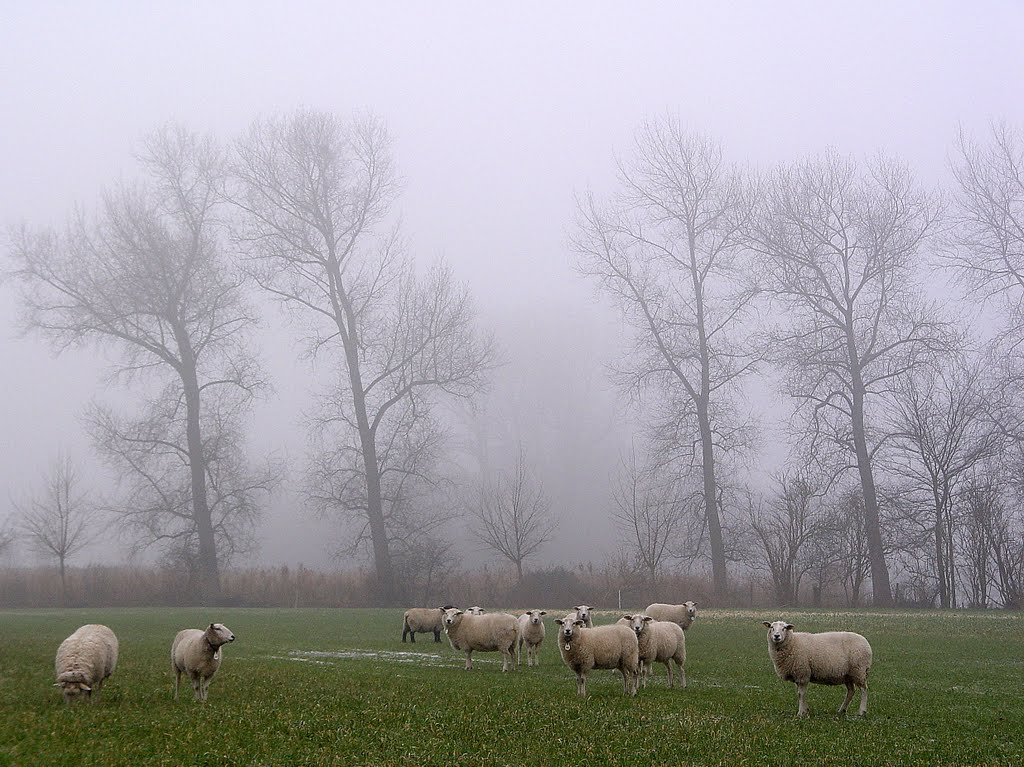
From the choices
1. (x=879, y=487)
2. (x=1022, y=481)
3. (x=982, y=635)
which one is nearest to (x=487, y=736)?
(x=982, y=635)

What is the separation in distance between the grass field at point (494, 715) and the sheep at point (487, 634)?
1.84 feet

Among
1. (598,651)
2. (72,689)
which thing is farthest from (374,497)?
(72,689)

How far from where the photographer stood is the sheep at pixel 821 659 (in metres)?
12.0

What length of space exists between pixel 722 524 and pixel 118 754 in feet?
135

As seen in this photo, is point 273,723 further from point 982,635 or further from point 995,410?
point 995,410

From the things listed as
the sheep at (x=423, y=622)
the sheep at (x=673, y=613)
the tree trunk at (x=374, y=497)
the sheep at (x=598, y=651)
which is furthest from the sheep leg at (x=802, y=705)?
the tree trunk at (x=374, y=497)

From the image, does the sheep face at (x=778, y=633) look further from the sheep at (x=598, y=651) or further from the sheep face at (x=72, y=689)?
the sheep face at (x=72, y=689)

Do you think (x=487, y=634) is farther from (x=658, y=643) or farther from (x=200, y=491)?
(x=200, y=491)

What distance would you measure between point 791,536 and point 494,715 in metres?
37.0

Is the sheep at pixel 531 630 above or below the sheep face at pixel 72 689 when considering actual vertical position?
below

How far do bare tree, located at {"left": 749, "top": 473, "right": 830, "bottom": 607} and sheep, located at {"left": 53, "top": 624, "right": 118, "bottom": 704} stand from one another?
37.2m

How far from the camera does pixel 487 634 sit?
717 inches

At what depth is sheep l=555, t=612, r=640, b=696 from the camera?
13734mm

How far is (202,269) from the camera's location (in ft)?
167
